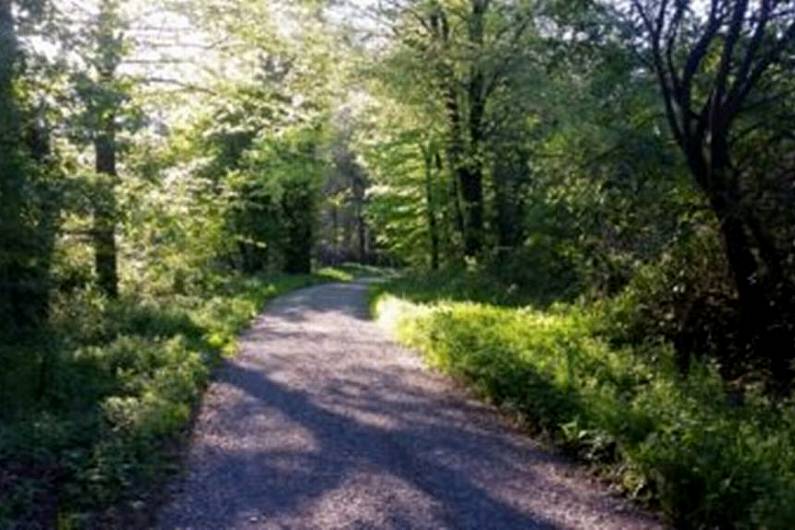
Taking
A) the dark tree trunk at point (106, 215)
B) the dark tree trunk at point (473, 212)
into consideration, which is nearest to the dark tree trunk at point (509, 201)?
the dark tree trunk at point (473, 212)

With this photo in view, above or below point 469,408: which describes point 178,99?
above

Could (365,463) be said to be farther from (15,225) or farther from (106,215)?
(106,215)

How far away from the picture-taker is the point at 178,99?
1712cm

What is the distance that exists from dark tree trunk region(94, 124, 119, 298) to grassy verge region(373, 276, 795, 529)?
4960 millimetres

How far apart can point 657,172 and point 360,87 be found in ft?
39.4

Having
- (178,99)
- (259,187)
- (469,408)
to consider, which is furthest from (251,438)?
(259,187)

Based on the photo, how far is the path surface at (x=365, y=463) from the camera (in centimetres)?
713

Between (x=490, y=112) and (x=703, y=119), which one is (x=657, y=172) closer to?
(x=703, y=119)

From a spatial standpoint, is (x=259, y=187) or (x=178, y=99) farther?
(x=259, y=187)

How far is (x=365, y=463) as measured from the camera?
27.8 feet

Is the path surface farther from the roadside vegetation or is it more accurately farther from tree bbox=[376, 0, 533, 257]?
tree bbox=[376, 0, 533, 257]

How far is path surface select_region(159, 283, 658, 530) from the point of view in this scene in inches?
281

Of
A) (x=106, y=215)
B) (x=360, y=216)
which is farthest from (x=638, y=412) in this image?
(x=360, y=216)

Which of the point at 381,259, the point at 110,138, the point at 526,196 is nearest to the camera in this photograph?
the point at 110,138
